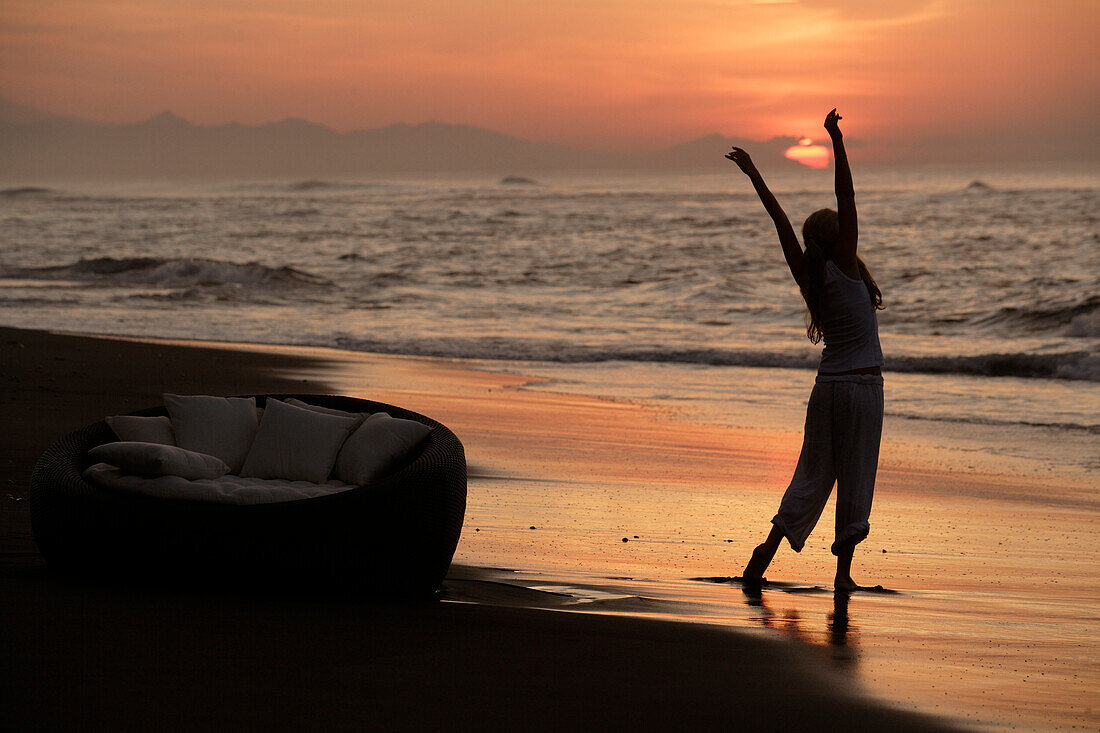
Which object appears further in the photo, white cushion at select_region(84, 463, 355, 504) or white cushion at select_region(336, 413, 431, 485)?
white cushion at select_region(336, 413, 431, 485)

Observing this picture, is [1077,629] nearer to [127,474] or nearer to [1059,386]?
[127,474]

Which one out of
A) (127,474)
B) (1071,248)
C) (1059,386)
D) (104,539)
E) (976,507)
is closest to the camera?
(104,539)

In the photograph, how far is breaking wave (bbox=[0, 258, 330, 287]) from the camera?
1201 inches

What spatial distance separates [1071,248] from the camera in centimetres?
3347

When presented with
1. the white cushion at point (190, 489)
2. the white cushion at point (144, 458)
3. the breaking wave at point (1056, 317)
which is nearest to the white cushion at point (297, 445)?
the white cushion at point (190, 489)

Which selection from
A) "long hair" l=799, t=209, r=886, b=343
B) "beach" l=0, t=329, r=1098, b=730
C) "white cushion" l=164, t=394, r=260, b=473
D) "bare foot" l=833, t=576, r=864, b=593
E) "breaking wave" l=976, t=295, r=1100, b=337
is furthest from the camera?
"breaking wave" l=976, t=295, r=1100, b=337

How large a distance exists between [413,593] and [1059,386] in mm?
11520

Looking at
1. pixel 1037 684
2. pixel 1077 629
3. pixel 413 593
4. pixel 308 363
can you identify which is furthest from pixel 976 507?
pixel 308 363

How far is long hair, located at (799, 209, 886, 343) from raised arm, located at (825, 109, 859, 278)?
0.04 m

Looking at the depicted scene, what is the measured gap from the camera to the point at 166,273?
31578mm

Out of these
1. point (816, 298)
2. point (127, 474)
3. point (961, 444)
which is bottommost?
point (961, 444)

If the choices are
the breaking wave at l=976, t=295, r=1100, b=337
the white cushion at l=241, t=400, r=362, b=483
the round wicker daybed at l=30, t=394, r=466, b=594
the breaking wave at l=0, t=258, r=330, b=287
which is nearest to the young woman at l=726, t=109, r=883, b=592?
the round wicker daybed at l=30, t=394, r=466, b=594

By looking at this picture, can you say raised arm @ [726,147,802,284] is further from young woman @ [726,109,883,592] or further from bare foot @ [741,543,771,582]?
bare foot @ [741,543,771,582]

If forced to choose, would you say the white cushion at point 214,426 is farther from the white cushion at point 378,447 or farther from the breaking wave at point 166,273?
the breaking wave at point 166,273
